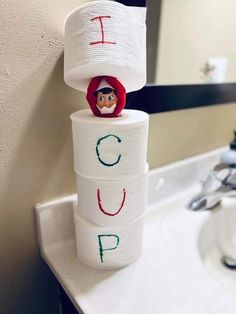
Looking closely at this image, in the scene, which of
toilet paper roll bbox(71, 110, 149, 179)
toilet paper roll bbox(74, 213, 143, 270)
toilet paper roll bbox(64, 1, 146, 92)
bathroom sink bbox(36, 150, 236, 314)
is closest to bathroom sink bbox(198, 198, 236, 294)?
bathroom sink bbox(36, 150, 236, 314)

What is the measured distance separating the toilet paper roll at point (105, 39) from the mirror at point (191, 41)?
0.74ft

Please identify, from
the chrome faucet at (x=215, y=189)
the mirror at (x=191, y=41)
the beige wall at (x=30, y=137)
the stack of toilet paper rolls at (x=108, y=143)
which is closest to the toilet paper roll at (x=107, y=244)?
the stack of toilet paper rolls at (x=108, y=143)

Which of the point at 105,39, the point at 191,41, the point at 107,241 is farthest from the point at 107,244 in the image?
the point at 191,41

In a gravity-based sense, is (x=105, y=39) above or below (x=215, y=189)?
above

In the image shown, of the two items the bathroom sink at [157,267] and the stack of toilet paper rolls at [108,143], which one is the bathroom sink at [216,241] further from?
the stack of toilet paper rolls at [108,143]

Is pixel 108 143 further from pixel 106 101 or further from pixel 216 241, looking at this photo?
pixel 216 241

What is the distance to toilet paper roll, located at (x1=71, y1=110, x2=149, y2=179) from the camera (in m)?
0.36

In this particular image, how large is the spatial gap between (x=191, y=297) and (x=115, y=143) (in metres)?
0.26

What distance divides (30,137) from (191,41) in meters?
0.51

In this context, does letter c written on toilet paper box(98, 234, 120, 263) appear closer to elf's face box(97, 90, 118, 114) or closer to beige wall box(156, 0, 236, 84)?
elf's face box(97, 90, 118, 114)

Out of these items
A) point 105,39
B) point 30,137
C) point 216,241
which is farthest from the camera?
point 216,241

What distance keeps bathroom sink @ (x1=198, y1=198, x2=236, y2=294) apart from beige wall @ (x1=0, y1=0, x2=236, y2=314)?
0.33 meters

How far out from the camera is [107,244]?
0.42 m

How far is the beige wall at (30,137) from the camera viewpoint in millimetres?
386
